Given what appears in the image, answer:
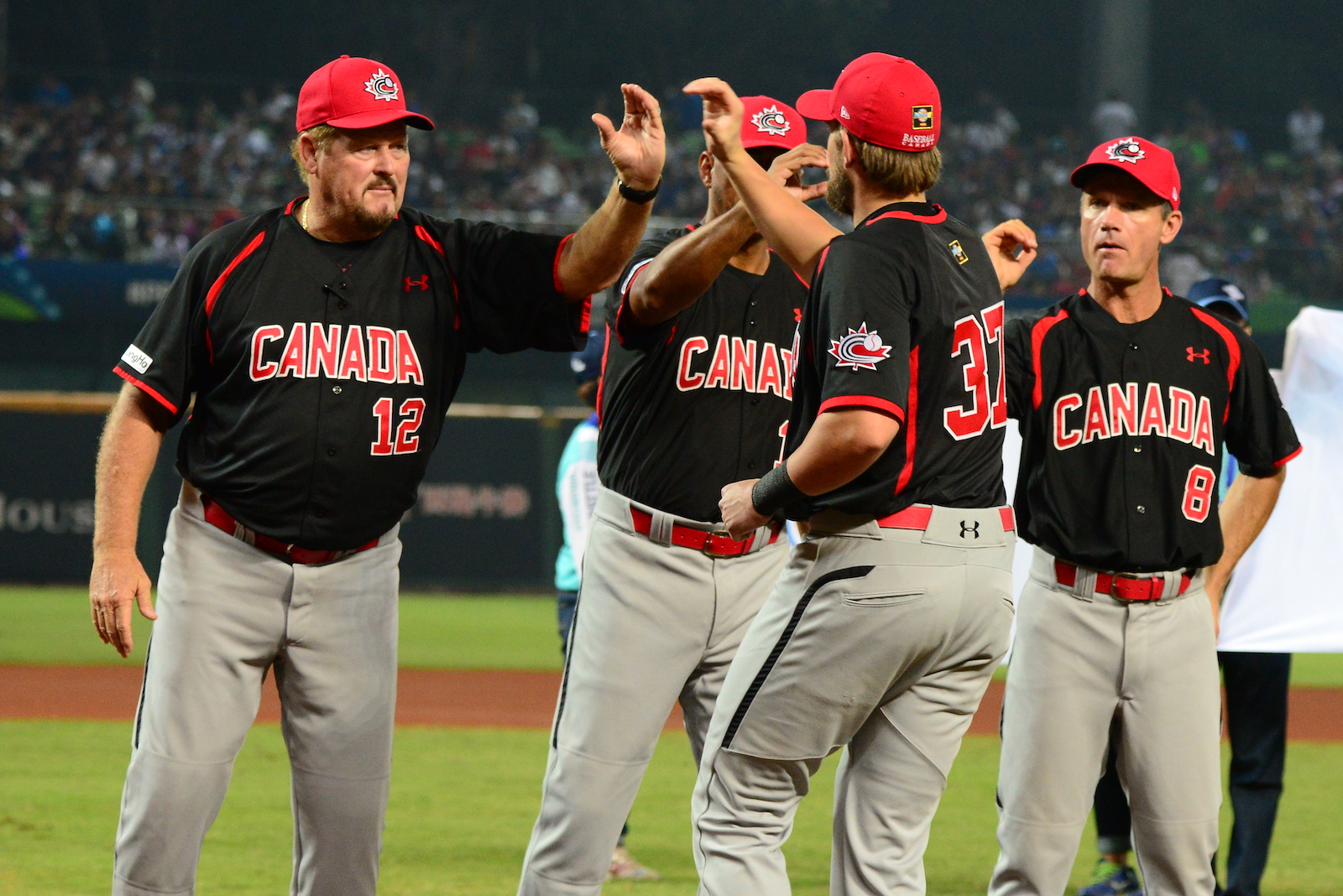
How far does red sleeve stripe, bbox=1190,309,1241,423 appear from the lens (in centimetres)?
381

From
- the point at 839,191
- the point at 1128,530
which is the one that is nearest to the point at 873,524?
the point at 839,191

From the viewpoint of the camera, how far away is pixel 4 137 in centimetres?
2102

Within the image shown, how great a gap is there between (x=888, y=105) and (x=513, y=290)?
3.36ft

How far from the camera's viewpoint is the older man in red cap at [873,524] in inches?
114

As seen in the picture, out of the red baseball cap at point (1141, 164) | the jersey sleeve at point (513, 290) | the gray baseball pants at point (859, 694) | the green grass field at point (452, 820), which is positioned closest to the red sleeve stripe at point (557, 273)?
the jersey sleeve at point (513, 290)

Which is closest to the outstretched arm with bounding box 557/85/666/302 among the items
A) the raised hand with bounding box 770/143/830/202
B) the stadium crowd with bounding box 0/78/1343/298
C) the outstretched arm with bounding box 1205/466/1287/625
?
the raised hand with bounding box 770/143/830/202

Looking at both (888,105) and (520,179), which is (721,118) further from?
(520,179)

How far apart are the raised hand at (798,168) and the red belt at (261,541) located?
1339mm

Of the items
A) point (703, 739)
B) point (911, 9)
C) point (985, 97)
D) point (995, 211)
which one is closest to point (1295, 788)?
point (703, 739)

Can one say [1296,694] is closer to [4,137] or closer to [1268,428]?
[1268,428]

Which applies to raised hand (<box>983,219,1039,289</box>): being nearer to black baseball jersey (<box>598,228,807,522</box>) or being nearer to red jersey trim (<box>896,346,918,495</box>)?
black baseball jersey (<box>598,228,807,522</box>)

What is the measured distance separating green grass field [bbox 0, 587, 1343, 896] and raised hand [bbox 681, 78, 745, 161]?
2.71 meters

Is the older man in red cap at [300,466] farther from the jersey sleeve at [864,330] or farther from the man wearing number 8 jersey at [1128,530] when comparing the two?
the man wearing number 8 jersey at [1128,530]

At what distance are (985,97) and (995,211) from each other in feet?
12.3
